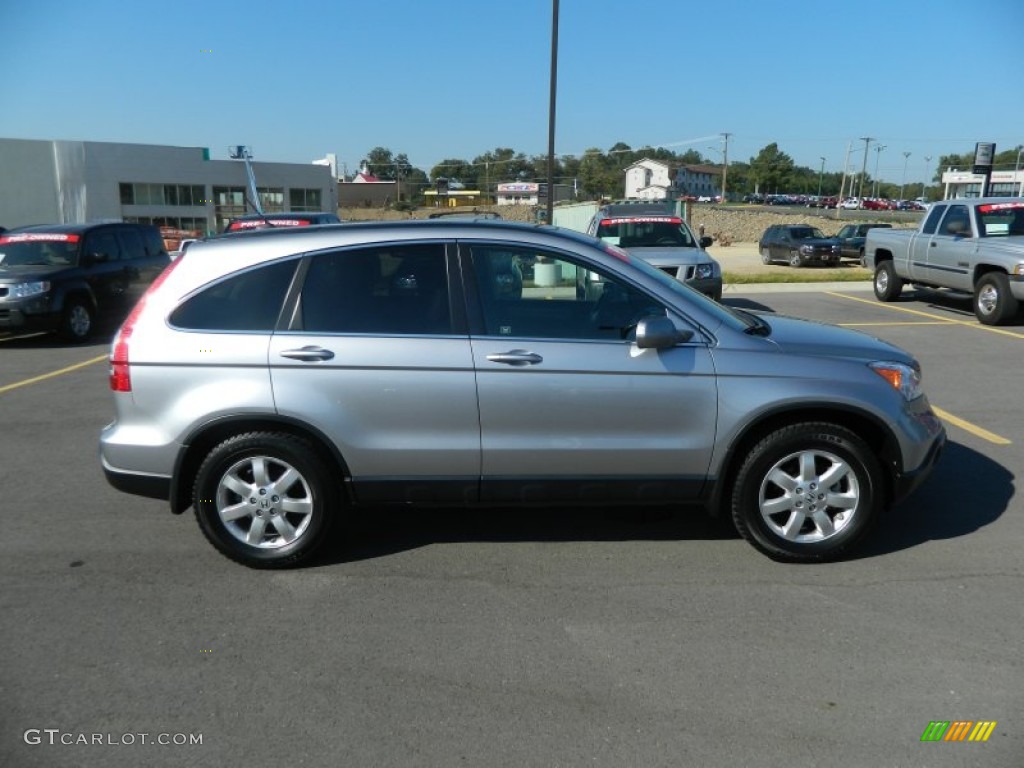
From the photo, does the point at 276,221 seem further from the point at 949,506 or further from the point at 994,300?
the point at 994,300

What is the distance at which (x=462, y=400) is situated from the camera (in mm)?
3924

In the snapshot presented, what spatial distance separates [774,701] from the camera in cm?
300

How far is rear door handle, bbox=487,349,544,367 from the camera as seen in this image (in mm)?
3900

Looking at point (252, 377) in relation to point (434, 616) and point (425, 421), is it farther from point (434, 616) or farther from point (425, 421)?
point (434, 616)

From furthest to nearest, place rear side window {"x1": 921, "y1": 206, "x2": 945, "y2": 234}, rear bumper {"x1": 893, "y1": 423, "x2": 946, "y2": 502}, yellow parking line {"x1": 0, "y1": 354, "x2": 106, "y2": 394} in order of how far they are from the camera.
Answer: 1. rear side window {"x1": 921, "y1": 206, "x2": 945, "y2": 234}
2. yellow parking line {"x1": 0, "y1": 354, "x2": 106, "y2": 394}
3. rear bumper {"x1": 893, "y1": 423, "x2": 946, "y2": 502}

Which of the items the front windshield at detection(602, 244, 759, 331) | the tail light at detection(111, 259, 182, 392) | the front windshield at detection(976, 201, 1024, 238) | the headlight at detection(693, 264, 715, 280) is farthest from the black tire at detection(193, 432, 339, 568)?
the front windshield at detection(976, 201, 1024, 238)

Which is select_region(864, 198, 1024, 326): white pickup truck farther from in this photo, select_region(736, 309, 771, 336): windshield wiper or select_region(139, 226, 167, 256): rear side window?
select_region(139, 226, 167, 256): rear side window

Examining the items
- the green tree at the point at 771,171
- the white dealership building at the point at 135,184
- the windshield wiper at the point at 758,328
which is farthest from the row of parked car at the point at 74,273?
the green tree at the point at 771,171

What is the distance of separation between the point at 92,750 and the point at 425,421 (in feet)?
6.31

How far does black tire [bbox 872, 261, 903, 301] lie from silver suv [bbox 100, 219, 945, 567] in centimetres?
1138

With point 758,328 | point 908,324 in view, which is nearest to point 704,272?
point 908,324

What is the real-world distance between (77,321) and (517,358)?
31.5 ft

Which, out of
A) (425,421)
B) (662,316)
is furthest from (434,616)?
A: (662,316)

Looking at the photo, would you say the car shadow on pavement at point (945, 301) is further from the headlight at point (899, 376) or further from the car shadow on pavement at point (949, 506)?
the headlight at point (899, 376)
